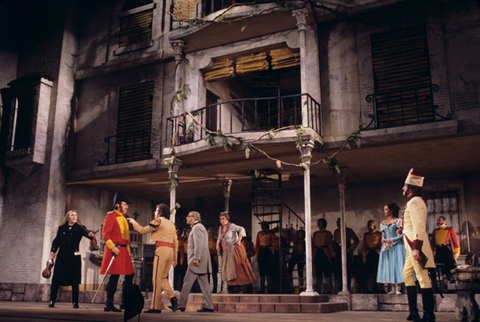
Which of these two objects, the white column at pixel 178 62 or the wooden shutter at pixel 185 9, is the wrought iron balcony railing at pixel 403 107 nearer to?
the white column at pixel 178 62

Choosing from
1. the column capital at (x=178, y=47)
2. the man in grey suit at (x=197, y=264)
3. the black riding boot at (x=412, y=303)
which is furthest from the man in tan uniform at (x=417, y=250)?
the column capital at (x=178, y=47)

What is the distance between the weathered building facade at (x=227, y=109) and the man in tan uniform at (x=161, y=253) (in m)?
2.96

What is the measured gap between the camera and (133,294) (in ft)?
13.4

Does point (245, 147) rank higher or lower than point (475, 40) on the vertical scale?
lower

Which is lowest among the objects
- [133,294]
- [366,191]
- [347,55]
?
[133,294]

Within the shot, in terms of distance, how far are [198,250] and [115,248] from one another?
1.34m

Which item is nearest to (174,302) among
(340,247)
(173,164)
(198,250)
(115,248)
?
(198,250)

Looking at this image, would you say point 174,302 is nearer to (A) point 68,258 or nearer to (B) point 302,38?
(A) point 68,258

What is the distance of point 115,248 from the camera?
7.23m

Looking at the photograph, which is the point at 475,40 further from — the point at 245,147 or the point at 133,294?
the point at 133,294

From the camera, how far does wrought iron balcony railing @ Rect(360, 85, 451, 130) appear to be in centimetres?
977

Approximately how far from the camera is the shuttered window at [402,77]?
9930 mm

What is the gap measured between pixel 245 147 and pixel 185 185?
4604 mm

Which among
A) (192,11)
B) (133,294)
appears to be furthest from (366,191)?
(133,294)
